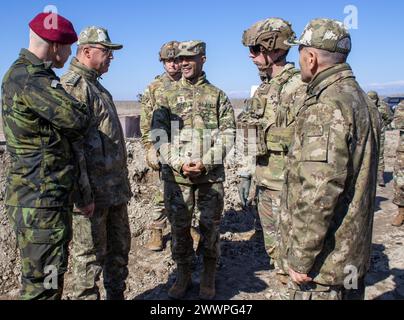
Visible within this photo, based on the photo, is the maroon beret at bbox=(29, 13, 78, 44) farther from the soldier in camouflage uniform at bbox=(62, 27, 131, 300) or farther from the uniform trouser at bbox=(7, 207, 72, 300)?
the uniform trouser at bbox=(7, 207, 72, 300)

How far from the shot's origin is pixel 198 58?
13.0ft

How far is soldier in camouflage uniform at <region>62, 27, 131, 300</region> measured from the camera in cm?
332

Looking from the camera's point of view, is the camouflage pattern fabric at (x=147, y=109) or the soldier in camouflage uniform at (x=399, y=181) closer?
the camouflage pattern fabric at (x=147, y=109)

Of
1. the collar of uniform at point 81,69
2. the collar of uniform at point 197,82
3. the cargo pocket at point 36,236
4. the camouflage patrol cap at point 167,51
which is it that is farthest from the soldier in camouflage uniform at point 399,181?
the cargo pocket at point 36,236

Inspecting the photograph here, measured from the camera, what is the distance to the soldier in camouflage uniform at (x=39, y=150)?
2605 millimetres

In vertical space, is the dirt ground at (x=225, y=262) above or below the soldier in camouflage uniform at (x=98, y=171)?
below

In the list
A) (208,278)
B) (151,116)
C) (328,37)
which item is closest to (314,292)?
(328,37)

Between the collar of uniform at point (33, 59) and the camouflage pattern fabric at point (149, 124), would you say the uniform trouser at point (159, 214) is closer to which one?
the camouflage pattern fabric at point (149, 124)

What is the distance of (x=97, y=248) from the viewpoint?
3.39 meters

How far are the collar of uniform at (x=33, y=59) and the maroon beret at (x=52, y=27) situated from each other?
0.15 m

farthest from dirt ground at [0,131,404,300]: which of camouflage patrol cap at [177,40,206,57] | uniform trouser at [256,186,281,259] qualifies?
camouflage patrol cap at [177,40,206,57]

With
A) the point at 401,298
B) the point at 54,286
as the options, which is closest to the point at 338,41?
the point at 54,286
